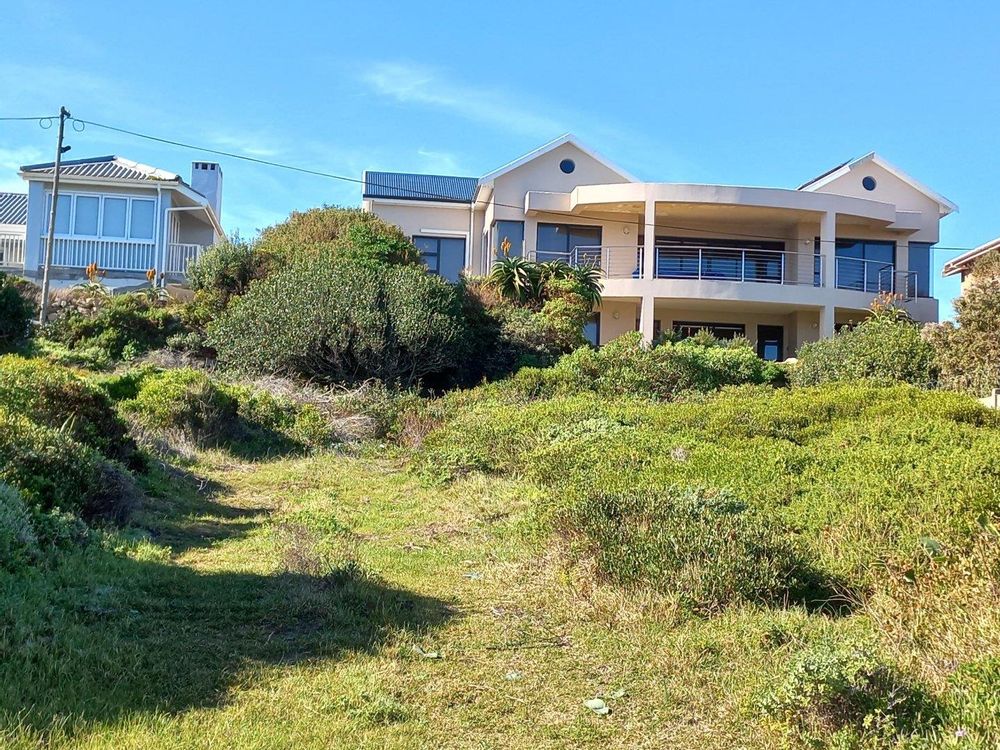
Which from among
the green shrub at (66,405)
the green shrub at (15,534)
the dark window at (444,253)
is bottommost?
the green shrub at (15,534)

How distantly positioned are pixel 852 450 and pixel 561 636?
15.0 feet

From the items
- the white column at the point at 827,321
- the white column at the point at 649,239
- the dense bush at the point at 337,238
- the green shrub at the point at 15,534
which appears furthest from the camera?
the white column at the point at 827,321

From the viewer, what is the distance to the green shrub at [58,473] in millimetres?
7172

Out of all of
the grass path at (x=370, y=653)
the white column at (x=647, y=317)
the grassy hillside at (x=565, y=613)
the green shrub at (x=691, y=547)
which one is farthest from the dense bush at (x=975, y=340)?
the grass path at (x=370, y=653)

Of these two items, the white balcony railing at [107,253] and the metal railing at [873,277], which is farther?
the white balcony railing at [107,253]

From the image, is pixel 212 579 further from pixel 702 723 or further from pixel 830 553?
pixel 830 553

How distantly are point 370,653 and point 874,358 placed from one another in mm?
14095

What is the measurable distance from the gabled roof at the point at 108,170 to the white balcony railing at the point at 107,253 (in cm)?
199

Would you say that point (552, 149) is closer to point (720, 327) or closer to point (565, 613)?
point (720, 327)

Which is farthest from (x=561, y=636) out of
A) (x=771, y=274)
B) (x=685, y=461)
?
(x=771, y=274)

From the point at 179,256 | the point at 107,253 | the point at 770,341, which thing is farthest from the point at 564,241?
the point at 107,253

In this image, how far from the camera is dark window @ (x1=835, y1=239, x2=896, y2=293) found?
26578 mm

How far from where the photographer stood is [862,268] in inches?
1065

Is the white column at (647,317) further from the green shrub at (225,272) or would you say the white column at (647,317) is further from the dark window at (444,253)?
the green shrub at (225,272)
